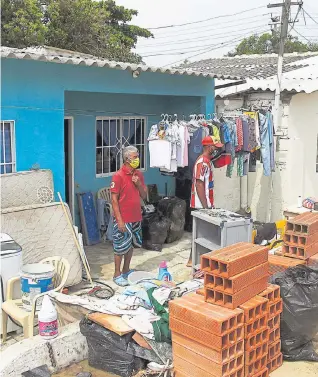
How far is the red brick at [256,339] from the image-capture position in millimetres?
4379

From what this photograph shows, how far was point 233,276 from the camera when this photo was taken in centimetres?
435

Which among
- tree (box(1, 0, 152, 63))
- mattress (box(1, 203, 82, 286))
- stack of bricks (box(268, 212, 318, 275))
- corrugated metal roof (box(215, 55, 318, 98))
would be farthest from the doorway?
tree (box(1, 0, 152, 63))

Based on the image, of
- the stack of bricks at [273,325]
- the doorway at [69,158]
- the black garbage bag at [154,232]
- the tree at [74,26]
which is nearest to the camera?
the stack of bricks at [273,325]

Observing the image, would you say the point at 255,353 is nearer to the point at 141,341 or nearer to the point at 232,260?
the point at 232,260

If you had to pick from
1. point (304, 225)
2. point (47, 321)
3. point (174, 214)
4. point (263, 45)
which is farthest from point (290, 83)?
point (263, 45)

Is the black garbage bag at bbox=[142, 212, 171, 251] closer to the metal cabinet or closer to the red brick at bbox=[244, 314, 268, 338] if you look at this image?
the metal cabinet

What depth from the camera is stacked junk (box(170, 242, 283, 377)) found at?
4133mm

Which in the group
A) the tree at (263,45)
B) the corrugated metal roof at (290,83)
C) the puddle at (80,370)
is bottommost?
the puddle at (80,370)

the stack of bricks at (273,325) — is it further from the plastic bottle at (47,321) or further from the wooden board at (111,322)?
the plastic bottle at (47,321)

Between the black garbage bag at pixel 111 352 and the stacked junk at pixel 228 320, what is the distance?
0.45 meters

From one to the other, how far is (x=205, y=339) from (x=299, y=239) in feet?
7.58

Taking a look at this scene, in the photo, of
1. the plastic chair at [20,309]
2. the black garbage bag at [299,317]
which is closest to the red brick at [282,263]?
the black garbage bag at [299,317]

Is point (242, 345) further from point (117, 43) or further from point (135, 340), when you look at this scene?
point (117, 43)

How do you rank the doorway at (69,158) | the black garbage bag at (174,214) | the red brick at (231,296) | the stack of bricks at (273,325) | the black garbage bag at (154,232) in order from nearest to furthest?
the red brick at (231,296), the stack of bricks at (273,325), the black garbage bag at (154,232), the doorway at (69,158), the black garbage bag at (174,214)
